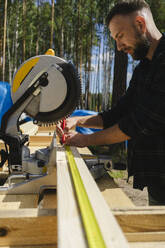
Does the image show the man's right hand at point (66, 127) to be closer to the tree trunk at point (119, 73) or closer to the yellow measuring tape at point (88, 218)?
the yellow measuring tape at point (88, 218)

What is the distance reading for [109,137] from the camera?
54.4 inches

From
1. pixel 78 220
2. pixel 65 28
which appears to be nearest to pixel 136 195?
pixel 78 220

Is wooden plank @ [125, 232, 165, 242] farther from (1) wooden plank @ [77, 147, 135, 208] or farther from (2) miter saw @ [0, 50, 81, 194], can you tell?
(2) miter saw @ [0, 50, 81, 194]

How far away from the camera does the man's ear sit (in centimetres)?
130

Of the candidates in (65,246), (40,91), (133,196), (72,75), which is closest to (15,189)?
(40,91)

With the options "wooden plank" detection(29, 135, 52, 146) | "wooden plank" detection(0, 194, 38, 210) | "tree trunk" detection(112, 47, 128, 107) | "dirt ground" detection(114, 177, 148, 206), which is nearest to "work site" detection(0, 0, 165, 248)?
"wooden plank" detection(0, 194, 38, 210)

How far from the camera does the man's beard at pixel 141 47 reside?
4.38 feet

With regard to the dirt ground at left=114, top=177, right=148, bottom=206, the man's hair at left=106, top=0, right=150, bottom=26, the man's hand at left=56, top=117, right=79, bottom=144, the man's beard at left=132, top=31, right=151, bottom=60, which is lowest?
the dirt ground at left=114, top=177, right=148, bottom=206

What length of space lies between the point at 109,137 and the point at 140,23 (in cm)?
64

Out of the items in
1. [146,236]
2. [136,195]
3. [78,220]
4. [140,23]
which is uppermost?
[140,23]

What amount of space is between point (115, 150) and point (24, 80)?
3884 millimetres

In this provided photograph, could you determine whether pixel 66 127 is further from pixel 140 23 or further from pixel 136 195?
pixel 136 195

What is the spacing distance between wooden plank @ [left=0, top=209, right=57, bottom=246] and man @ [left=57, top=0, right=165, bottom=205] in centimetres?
68

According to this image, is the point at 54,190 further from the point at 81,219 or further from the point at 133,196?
the point at 133,196
